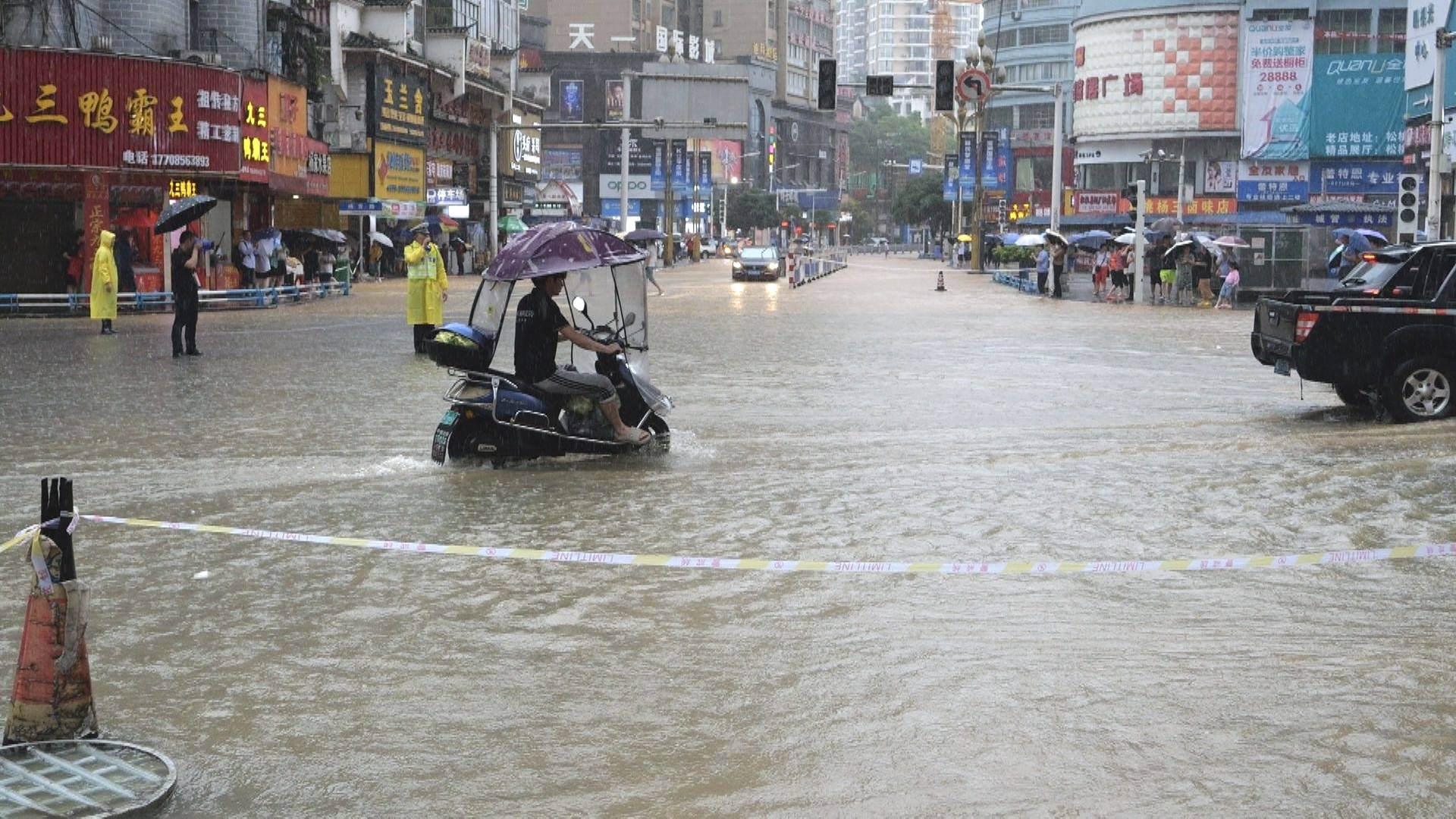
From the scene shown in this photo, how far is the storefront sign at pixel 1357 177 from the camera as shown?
82375 mm

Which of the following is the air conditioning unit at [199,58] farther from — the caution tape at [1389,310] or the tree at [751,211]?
the tree at [751,211]

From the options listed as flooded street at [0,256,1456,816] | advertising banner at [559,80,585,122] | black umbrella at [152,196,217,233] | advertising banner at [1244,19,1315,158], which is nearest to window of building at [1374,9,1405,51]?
advertising banner at [1244,19,1315,158]

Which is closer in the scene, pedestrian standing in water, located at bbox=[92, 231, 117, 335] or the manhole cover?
the manhole cover

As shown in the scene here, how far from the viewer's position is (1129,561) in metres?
8.89

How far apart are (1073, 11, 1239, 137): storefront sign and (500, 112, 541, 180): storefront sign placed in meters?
32.4

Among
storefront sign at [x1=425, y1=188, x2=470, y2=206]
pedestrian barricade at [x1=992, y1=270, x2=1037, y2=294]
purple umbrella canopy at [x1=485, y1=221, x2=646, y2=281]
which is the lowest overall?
pedestrian barricade at [x1=992, y1=270, x2=1037, y2=294]

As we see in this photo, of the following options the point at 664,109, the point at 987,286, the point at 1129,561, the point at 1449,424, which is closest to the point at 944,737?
the point at 1129,561

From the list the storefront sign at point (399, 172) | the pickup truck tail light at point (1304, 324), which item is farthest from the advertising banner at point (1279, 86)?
the pickup truck tail light at point (1304, 324)

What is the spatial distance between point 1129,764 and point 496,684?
2.42 meters

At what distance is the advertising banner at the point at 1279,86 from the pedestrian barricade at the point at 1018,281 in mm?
26210

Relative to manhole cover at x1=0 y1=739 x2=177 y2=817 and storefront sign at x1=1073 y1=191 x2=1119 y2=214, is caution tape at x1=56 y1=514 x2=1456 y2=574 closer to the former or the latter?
manhole cover at x1=0 y1=739 x2=177 y2=817

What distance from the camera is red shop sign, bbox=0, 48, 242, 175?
110 ft

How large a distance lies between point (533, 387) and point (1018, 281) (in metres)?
44.7

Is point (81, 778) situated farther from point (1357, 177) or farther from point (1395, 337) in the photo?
point (1357, 177)
